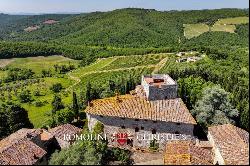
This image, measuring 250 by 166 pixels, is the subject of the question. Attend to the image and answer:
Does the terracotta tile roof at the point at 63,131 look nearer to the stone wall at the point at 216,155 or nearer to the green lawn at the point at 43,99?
the stone wall at the point at 216,155

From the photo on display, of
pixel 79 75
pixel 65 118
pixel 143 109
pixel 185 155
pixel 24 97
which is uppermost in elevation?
pixel 143 109

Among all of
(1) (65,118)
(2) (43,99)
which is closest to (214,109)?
(1) (65,118)

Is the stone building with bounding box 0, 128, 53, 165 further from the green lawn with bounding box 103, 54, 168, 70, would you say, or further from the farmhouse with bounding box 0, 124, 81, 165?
the green lawn with bounding box 103, 54, 168, 70

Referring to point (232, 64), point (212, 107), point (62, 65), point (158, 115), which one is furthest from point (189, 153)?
point (62, 65)

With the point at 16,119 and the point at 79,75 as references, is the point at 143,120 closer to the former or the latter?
the point at 16,119

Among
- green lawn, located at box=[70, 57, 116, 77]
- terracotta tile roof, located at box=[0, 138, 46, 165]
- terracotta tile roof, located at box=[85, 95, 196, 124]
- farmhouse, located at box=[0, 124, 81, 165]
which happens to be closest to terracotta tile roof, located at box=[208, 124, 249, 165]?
terracotta tile roof, located at box=[85, 95, 196, 124]

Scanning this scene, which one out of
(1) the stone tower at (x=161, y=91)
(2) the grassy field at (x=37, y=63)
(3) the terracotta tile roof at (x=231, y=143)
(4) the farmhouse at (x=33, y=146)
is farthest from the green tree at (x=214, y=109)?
(2) the grassy field at (x=37, y=63)
